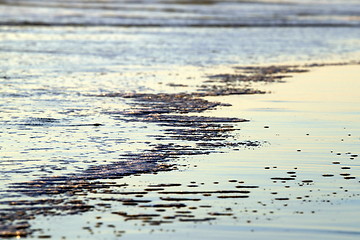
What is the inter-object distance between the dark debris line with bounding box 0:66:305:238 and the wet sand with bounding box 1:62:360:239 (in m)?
0.02

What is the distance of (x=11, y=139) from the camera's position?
11.6 meters

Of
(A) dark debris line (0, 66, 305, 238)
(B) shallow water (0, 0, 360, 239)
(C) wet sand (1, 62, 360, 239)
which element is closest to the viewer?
(C) wet sand (1, 62, 360, 239)

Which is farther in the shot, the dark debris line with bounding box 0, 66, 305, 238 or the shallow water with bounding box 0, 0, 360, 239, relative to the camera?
the dark debris line with bounding box 0, 66, 305, 238

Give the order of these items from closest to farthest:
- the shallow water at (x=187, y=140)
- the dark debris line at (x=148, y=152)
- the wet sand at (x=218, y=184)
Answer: the wet sand at (x=218, y=184)
the shallow water at (x=187, y=140)
the dark debris line at (x=148, y=152)

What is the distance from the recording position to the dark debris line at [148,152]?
8.12 metres

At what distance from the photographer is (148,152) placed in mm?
10914

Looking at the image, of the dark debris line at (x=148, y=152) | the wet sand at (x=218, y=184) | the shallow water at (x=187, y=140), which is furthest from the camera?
the dark debris line at (x=148, y=152)

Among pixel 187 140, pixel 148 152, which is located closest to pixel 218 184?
pixel 148 152

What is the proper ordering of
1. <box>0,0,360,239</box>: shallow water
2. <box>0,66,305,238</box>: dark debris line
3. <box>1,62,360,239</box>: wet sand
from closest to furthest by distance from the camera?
<box>1,62,360,239</box>: wet sand < <box>0,0,360,239</box>: shallow water < <box>0,66,305,238</box>: dark debris line

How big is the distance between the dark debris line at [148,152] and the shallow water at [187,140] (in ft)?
0.38

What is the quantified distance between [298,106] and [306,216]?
723cm

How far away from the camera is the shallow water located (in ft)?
26.1

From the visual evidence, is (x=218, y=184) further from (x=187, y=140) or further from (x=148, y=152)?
(x=187, y=140)

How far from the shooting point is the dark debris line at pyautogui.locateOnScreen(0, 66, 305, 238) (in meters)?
8.12
